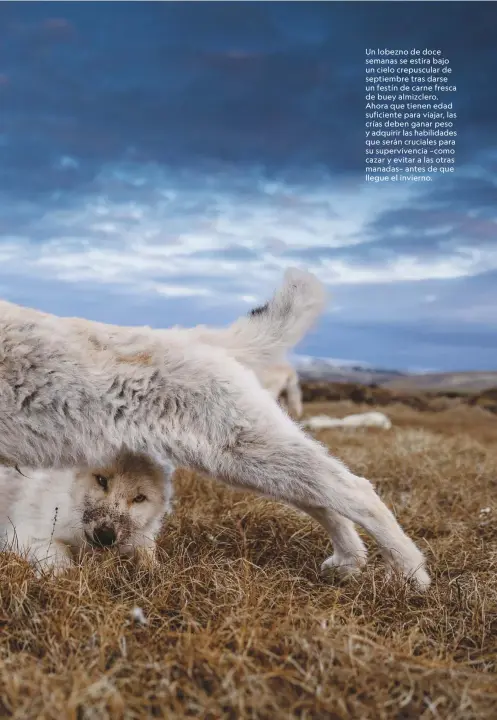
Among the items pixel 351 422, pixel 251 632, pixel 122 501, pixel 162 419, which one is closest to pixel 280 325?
pixel 162 419

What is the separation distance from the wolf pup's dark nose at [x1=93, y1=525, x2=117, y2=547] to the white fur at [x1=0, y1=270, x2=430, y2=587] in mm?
566

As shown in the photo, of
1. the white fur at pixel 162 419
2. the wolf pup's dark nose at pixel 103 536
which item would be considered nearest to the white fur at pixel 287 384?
the wolf pup's dark nose at pixel 103 536

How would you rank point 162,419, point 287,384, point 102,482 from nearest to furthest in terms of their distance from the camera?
point 162,419 < point 102,482 < point 287,384

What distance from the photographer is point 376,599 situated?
3.72 metres

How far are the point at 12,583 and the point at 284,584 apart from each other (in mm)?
1500

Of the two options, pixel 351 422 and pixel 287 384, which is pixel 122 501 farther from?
pixel 287 384

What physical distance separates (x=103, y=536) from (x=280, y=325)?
178 centimetres

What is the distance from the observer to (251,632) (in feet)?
9.47

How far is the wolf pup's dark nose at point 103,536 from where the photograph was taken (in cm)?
427

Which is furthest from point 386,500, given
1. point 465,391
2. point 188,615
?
point 465,391

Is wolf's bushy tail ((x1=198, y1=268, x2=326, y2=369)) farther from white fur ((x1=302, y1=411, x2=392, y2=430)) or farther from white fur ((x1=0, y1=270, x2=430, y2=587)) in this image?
white fur ((x1=302, y1=411, x2=392, y2=430))

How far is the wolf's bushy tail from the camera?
173 inches

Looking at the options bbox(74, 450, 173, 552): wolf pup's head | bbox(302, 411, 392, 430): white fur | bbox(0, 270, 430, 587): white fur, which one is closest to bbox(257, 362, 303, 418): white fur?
bbox(302, 411, 392, 430): white fur

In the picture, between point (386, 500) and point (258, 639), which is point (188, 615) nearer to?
point (258, 639)
